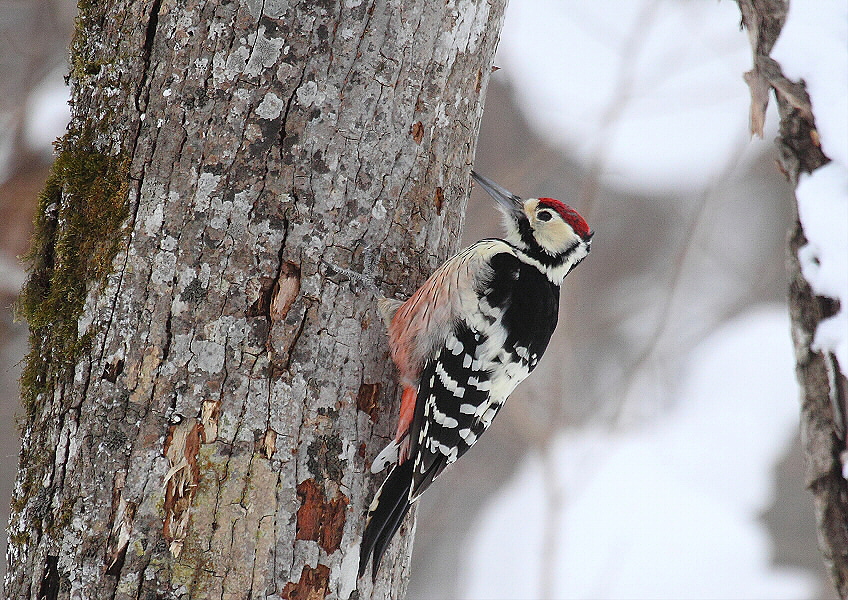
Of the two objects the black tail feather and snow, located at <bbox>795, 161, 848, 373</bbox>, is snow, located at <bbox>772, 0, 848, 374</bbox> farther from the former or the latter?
the black tail feather

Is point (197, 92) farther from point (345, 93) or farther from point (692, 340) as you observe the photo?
point (692, 340)

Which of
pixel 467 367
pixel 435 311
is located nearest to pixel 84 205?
pixel 435 311

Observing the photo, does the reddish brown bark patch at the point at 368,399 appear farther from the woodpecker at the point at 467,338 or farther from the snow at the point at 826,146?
the snow at the point at 826,146

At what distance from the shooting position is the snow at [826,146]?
79.9 inches

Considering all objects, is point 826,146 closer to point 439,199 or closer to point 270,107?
point 439,199

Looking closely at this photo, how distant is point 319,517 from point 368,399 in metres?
0.36

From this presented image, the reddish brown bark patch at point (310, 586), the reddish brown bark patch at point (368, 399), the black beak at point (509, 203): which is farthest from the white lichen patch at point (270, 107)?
the black beak at point (509, 203)

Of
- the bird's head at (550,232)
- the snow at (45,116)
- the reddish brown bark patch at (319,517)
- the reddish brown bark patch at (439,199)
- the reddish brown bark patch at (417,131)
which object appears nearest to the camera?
the reddish brown bark patch at (319,517)

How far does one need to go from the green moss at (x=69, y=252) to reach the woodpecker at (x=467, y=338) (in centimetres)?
80

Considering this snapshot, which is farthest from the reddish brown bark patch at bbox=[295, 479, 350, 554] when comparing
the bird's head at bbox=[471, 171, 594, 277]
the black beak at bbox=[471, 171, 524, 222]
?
the black beak at bbox=[471, 171, 524, 222]

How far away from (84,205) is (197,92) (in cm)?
44

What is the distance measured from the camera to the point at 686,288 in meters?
7.88

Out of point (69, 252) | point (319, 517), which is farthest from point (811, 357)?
point (69, 252)

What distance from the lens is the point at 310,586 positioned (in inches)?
78.7
